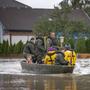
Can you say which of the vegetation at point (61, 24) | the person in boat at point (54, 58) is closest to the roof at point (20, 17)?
the vegetation at point (61, 24)

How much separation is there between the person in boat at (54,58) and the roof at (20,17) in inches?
1765

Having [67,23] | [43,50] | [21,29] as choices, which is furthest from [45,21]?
[43,50]

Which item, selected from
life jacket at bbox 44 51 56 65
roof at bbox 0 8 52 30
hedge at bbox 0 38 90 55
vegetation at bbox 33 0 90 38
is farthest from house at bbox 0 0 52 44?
life jacket at bbox 44 51 56 65

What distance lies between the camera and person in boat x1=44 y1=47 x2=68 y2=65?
24.2 m

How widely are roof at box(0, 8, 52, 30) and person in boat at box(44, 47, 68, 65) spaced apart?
1765 inches

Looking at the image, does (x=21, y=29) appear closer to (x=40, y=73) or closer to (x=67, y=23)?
(x=67, y=23)

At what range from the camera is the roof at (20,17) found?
70.1 m

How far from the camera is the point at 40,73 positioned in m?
24.5

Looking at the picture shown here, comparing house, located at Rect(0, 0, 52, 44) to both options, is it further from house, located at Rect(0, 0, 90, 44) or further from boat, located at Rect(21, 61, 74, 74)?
boat, located at Rect(21, 61, 74, 74)

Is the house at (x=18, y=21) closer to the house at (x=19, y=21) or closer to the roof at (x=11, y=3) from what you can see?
the house at (x=19, y=21)

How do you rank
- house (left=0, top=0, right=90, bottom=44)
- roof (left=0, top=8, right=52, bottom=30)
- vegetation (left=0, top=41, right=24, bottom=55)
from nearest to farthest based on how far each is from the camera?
vegetation (left=0, top=41, right=24, bottom=55) → house (left=0, top=0, right=90, bottom=44) → roof (left=0, top=8, right=52, bottom=30)

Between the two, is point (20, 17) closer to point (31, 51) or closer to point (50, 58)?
point (31, 51)

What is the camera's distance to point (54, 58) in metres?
24.6

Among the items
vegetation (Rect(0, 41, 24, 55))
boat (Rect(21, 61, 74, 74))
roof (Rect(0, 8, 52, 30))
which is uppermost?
roof (Rect(0, 8, 52, 30))
